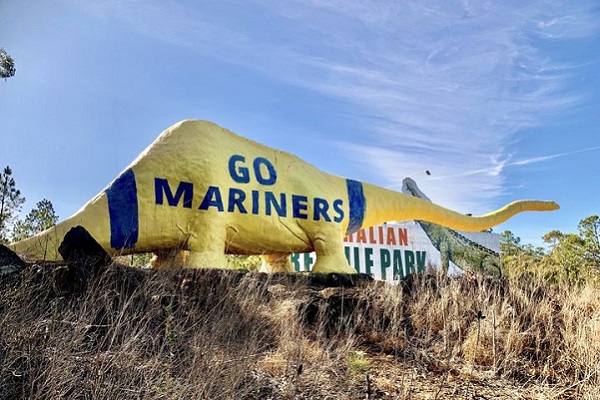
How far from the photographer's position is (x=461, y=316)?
5113 millimetres

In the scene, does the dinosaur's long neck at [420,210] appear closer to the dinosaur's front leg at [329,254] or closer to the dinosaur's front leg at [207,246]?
the dinosaur's front leg at [329,254]

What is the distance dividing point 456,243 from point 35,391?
67.7 ft

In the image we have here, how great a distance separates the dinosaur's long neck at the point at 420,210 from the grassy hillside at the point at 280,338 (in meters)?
3.65

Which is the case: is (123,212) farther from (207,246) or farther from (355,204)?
(355,204)

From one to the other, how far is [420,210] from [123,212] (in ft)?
20.6

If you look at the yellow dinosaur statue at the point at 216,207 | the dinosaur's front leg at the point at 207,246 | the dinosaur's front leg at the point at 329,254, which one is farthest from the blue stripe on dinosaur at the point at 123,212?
the dinosaur's front leg at the point at 329,254

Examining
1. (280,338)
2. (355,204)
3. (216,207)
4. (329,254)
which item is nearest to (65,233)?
(216,207)

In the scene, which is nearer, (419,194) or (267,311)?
(267,311)

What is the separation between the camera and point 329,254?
844 cm

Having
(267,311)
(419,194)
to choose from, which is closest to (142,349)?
(267,311)

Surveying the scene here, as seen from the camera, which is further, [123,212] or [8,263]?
[123,212]

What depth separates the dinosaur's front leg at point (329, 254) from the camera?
27.2ft

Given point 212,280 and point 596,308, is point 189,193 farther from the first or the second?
point 596,308

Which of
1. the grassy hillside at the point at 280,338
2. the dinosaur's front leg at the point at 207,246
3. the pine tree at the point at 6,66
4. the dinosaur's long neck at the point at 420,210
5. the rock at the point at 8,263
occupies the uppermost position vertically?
the pine tree at the point at 6,66
